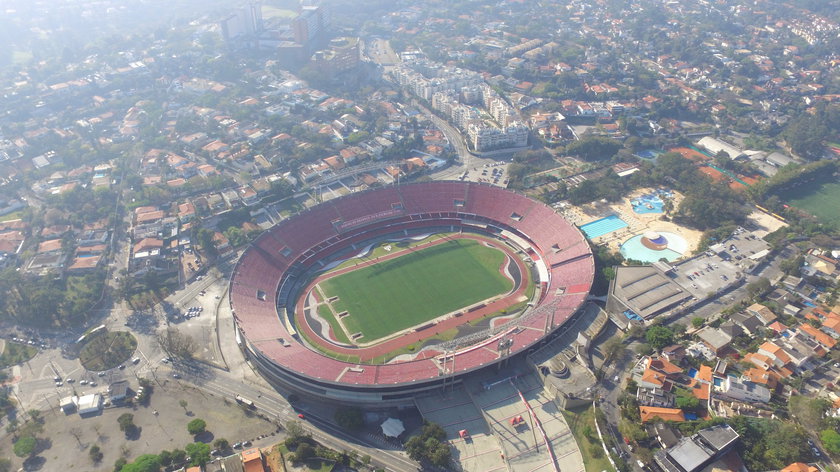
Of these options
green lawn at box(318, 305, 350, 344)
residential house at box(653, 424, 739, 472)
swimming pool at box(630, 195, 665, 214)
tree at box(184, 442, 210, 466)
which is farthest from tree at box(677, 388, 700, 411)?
tree at box(184, 442, 210, 466)

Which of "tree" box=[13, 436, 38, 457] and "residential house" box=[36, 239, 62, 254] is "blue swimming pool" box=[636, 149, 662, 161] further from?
"residential house" box=[36, 239, 62, 254]

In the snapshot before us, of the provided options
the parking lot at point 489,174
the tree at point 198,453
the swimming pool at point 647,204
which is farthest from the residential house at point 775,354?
the tree at point 198,453

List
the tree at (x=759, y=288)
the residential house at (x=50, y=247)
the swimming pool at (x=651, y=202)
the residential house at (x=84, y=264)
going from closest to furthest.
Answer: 1. the tree at (x=759, y=288)
2. the residential house at (x=84, y=264)
3. the residential house at (x=50, y=247)
4. the swimming pool at (x=651, y=202)

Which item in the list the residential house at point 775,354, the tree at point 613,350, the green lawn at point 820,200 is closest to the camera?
the residential house at point 775,354

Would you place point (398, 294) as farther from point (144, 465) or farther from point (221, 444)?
point (144, 465)

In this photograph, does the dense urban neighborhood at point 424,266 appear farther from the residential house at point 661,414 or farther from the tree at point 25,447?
the residential house at point 661,414

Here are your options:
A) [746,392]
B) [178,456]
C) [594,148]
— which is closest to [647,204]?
[594,148]

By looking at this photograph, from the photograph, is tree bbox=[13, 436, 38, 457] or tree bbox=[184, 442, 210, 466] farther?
tree bbox=[13, 436, 38, 457]
